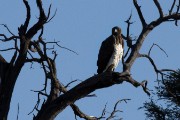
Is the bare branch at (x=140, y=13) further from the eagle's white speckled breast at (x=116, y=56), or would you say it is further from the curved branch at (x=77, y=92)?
the eagle's white speckled breast at (x=116, y=56)

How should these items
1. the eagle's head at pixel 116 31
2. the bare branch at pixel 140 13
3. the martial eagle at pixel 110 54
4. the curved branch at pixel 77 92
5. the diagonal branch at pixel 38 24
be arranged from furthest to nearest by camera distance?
the eagle's head at pixel 116 31 < the martial eagle at pixel 110 54 < the bare branch at pixel 140 13 < the diagonal branch at pixel 38 24 < the curved branch at pixel 77 92

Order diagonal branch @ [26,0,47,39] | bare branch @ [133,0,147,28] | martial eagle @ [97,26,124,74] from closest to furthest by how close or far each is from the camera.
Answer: diagonal branch @ [26,0,47,39]
bare branch @ [133,0,147,28]
martial eagle @ [97,26,124,74]

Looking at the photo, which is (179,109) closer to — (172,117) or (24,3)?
(172,117)

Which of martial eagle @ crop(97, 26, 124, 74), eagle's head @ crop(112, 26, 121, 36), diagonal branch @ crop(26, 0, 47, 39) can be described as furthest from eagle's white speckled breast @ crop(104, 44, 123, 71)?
diagonal branch @ crop(26, 0, 47, 39)

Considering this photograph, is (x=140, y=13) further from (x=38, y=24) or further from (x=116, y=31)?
(x=116, y=31)

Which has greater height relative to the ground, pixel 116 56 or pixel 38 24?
pixel 116 56

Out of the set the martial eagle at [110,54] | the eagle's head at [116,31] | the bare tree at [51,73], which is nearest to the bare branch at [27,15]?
the bare tree at [51,73]

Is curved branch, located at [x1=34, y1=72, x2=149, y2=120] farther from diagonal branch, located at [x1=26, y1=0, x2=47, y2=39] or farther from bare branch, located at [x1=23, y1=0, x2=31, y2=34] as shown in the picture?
bare branch, located at [x1=23, y1=0, x2=31, y2=34]

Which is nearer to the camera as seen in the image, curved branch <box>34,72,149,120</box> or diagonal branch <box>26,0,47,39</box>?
curved branch <box>34,72,149,120</box>

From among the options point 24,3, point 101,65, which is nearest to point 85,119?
point 24,3

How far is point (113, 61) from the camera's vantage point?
1141 centimetres

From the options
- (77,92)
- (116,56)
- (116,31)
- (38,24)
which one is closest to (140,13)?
(38,24)

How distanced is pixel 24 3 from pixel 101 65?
2593 millimetres

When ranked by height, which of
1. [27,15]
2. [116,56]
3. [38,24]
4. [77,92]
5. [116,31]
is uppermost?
[116,31]
